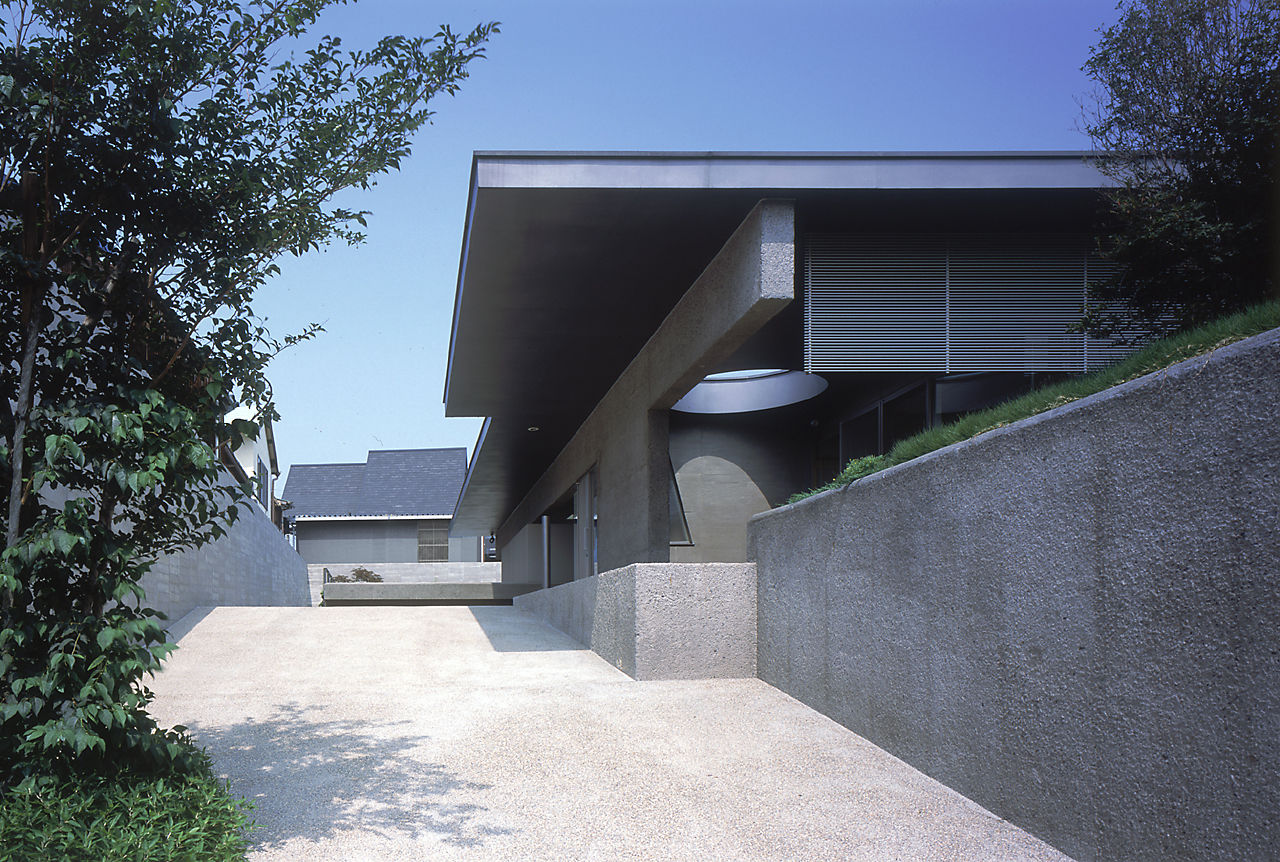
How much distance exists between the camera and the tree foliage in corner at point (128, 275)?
391 cm

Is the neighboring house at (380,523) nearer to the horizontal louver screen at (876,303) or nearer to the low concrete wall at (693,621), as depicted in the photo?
the low concrete wall at (693,621)

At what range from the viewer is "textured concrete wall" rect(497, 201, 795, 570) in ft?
25.0

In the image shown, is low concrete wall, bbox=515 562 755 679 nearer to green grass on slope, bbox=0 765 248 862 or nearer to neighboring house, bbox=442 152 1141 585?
neighboring house, bbox=442 152 1141 585

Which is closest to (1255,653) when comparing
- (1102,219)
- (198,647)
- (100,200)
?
(100,200)

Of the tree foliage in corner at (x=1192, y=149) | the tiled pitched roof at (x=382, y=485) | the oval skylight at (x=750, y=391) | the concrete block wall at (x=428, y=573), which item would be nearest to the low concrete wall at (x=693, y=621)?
the tree foliage in corner at (x=1192, y=149)

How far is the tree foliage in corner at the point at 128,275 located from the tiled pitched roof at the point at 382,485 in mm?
37095

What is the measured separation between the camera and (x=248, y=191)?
4.70m

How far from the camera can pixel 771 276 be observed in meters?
7.57

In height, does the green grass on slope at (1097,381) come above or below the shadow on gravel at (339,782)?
above

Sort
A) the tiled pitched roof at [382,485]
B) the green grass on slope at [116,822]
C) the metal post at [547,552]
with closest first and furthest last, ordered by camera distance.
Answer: the green grass on slope at [116,822] < the metal post at [547,552] < the tiled pitched roof at [382,485]

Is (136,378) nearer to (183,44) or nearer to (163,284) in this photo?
(163,284)

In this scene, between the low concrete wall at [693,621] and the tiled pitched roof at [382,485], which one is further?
the tiled pitched roof at [382,485]

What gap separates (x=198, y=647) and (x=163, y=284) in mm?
7780

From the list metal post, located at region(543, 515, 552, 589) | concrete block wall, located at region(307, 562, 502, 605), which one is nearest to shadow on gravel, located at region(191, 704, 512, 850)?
metal post, located at region(543, 515, 552, 589)
